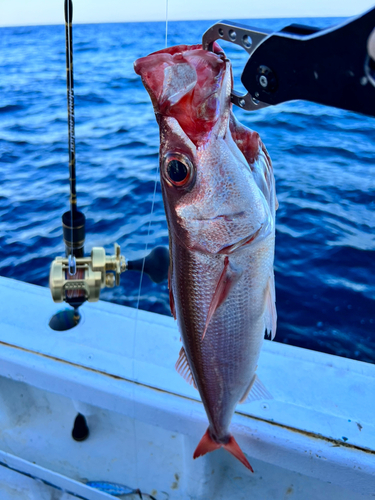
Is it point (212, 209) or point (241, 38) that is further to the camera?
point (212, 209)

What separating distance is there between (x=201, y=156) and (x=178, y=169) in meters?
0.07

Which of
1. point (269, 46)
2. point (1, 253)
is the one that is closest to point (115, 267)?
point (269, 46)

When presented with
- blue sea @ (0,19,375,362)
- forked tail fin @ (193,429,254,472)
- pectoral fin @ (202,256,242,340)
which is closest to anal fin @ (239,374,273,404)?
forked tail fin @ (193,429,254,472)

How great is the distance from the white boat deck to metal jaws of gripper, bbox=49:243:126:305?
0.33 m

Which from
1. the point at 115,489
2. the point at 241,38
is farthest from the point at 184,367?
the point at 115,489

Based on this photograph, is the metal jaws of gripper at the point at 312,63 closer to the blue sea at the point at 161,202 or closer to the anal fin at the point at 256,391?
the anal fin at the point at 256,391

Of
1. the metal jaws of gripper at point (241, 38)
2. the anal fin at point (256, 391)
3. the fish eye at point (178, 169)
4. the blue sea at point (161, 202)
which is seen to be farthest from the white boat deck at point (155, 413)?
the metal jaws of gripper at point (241, 38)

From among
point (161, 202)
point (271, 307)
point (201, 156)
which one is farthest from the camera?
point (161, 202)

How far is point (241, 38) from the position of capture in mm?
836

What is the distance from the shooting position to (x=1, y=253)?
5.35 m

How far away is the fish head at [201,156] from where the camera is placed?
37.6 inches

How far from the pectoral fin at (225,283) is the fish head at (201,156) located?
5 cm

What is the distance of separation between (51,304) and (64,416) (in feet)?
2.35

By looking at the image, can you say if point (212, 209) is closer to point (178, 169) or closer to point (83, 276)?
point (178, 169)
